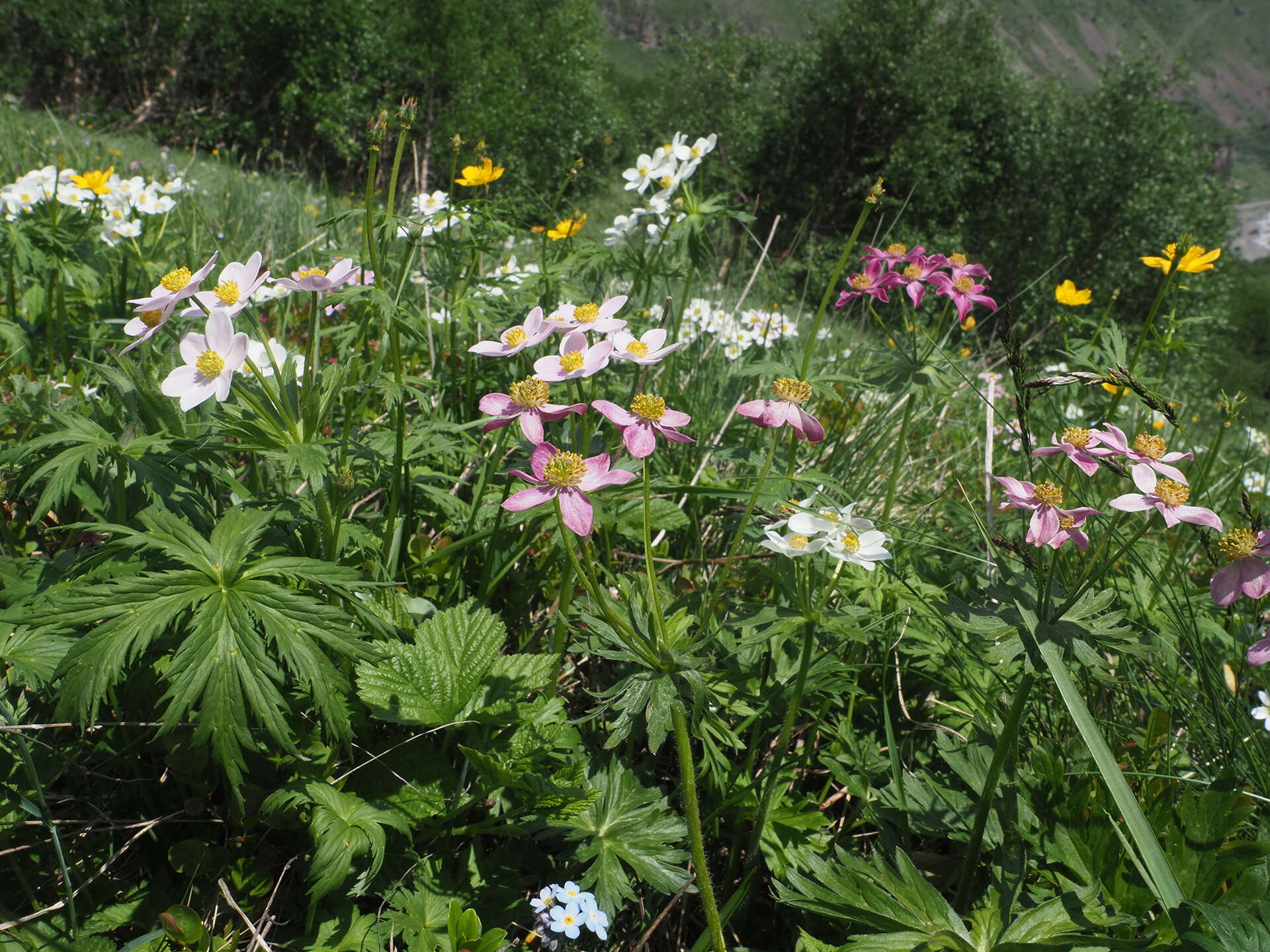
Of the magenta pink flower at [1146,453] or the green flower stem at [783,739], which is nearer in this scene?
the magenta pink flower at [1146,453]

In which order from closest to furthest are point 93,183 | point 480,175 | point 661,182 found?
point 480,175 → point 661,182 → point 93,183

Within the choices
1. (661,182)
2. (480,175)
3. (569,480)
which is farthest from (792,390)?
(480,175)

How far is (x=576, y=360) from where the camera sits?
1.32 meters

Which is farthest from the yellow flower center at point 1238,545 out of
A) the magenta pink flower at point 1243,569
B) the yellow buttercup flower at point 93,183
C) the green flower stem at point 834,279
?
the yellow buttercup flower at point 93,183

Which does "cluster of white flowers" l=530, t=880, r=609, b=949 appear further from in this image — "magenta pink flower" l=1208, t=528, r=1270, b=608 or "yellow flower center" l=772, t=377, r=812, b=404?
"magenta pink flower" l=1208, t=528, r=1270, b=608

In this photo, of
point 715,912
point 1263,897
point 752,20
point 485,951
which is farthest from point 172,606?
point 752,20

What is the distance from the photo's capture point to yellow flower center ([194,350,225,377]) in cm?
136

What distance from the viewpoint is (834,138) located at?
2280 cm

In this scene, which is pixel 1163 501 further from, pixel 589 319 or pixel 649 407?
pixel 589 319

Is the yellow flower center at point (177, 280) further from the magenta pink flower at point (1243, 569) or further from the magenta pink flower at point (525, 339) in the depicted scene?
the magenta pink flower at point (1243, 569)

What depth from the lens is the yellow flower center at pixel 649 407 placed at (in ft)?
4.33

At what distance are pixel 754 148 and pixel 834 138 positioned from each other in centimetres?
264

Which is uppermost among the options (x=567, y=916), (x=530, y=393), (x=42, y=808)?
(x=530, y=393)

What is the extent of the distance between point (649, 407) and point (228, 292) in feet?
3.01
